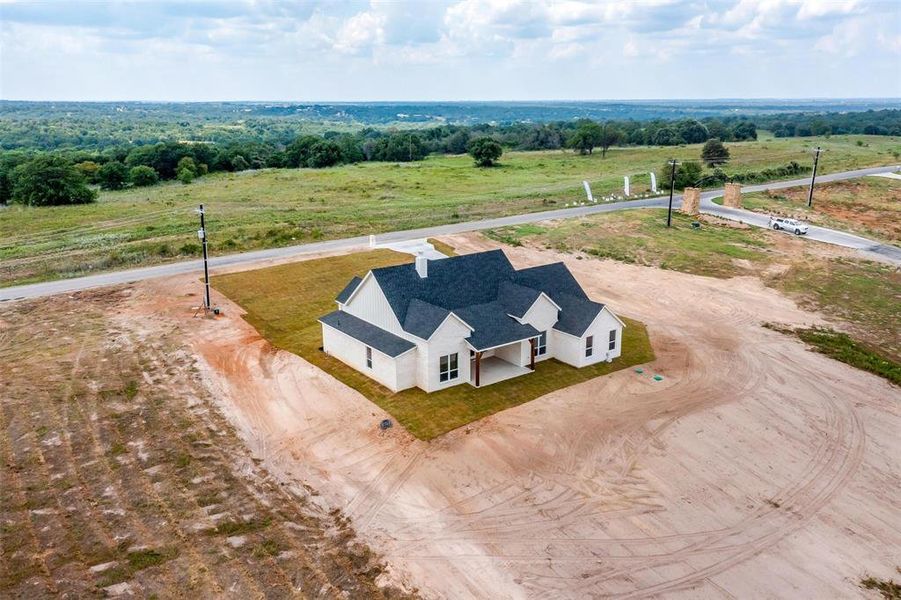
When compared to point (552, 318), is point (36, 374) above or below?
below

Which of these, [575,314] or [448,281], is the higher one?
[448,281]

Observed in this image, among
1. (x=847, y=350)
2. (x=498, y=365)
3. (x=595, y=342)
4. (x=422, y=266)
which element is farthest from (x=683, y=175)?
(x=422, y=266)

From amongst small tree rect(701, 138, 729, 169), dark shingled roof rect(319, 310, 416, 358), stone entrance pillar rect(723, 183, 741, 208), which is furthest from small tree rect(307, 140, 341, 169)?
dark shingled roof rect(319, 310, 416, 358)

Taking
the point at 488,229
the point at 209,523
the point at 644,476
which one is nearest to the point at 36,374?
the point at 209,523

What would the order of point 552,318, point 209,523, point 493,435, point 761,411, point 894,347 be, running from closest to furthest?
point 209,523 < point 493,435 < point 761,411 < point 552,318 < point 894,347

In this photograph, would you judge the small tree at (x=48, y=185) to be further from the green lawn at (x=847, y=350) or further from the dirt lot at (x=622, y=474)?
the green lawn at (x=847, y=350)

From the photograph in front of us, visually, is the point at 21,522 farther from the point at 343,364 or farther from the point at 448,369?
the point at 448,369

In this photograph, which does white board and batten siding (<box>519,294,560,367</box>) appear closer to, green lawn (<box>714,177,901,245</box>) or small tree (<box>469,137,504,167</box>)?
green lawn (<box>714,177,901,245</box>)

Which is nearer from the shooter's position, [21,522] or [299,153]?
[21,522]

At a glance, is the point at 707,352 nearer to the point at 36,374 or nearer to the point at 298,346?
the point at 298,346
